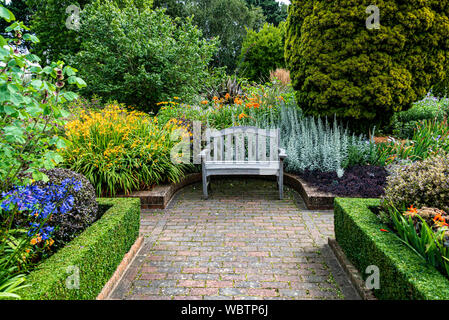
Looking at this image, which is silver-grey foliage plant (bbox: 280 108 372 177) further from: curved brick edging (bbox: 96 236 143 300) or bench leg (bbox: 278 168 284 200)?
curved brick edging (bbox: 96 236 143 300)

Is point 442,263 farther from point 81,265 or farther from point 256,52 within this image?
point 256,52

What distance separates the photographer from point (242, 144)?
6.15 m

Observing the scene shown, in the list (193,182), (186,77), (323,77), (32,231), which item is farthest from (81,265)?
(186,77)

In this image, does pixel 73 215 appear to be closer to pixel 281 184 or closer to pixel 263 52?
pixel 281 184

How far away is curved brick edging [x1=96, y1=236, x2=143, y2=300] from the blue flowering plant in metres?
0.58

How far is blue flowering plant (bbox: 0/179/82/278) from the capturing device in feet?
7.38

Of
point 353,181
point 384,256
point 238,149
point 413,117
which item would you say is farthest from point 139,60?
point 384,256

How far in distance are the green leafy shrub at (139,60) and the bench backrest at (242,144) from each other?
3.94 metres

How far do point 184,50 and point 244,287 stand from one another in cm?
844

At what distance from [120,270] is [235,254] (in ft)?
4.03

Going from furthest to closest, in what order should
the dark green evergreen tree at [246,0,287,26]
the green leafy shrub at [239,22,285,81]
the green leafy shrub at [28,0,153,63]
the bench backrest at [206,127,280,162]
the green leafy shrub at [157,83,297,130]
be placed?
the dark green evergreen tree at [246,0,287,26]
the green leafy shrub at [239,22,285,81]
the green leafy shrub at [28,0,153,63]
the green leafy shrub at [157,83,297,130]
the bench backrest at [206,127,280,162]

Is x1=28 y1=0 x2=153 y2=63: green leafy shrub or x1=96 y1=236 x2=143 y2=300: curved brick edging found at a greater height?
x1=28 y1=0 x2=153 y2=63: green leafy shrub

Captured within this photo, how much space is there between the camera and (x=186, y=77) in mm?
9688

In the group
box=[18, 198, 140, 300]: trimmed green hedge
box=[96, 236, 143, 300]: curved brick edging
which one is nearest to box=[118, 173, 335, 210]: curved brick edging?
box=[96, 236, 143, 300]: curved brick edging
